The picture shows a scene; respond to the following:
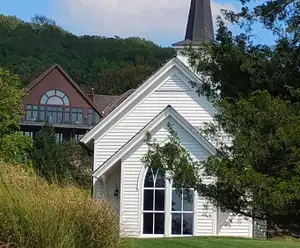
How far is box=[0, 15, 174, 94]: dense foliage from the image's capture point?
319 ft

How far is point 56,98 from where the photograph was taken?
87.1 m

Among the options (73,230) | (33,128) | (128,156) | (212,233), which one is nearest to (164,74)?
(128,156)

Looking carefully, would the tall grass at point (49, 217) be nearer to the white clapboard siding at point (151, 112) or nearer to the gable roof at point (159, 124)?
the gable roof at point (159, 124)

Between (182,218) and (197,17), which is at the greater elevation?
(197,17)

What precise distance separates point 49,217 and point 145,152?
46.7ft

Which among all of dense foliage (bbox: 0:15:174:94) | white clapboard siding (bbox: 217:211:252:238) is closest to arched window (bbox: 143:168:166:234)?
white clapboard siding (bbox: 217:211:252:238)

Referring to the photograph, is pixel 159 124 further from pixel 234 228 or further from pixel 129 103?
pixel 234 228

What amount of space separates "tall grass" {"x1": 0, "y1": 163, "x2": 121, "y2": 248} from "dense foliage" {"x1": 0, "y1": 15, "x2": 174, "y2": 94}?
8333cm

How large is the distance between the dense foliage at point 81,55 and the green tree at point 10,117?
206 feet

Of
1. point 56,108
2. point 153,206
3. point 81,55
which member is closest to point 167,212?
point 153,206

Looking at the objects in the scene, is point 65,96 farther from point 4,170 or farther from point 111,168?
point 4,170

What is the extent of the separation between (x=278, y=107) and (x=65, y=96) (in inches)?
3053

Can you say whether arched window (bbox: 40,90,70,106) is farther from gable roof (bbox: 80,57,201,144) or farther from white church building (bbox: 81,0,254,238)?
gable roof (bbox: 80,57,201,144)

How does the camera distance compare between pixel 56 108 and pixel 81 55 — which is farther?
pixel 81 55
